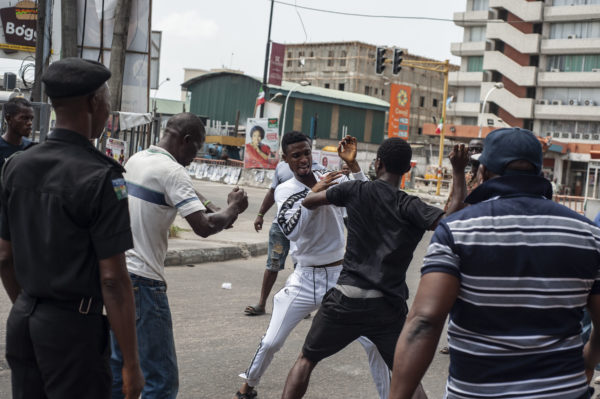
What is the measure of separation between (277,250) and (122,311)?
516 centimetres

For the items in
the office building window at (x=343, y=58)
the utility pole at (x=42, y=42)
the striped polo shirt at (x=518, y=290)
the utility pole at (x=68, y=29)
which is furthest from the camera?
the office building window at (x=343, y=58)

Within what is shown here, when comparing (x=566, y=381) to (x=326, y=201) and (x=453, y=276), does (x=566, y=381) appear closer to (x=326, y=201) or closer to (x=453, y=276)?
(x=453, y=276)

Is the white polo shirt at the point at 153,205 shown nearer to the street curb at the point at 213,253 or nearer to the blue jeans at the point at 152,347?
the blue jeans at the point at 152,347

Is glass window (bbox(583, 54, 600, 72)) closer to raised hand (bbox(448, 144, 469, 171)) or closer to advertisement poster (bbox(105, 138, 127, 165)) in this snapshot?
advertisement poster (bbox(105, 138, 127, 165))

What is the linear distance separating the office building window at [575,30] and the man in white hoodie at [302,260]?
5905 centimetres

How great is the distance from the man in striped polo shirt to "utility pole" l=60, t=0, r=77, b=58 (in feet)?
28.0

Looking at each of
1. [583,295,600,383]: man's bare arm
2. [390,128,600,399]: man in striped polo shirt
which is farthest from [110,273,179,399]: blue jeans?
[583,295,600,383]: man's bare arm

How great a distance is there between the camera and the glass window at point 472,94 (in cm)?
6731

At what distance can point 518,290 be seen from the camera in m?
2.38

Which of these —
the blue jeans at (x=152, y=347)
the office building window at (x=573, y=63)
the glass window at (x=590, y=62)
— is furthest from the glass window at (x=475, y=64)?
the blue jeans at (x=152, y=347)

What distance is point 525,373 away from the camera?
2387mm

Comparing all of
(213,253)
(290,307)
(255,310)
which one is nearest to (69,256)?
(290,307)

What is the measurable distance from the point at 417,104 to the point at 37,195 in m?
94.5

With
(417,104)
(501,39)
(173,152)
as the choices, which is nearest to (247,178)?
(173,152)
